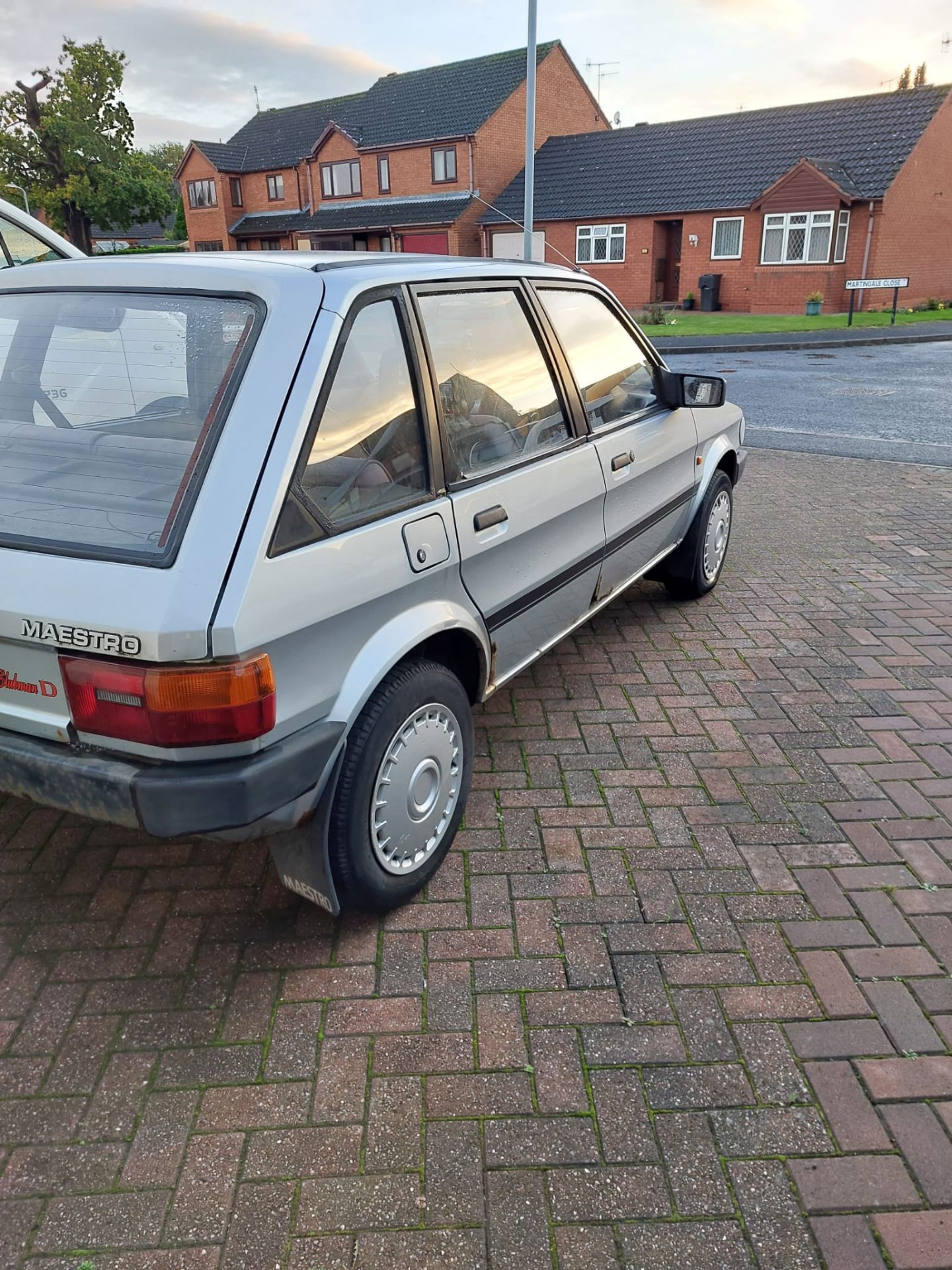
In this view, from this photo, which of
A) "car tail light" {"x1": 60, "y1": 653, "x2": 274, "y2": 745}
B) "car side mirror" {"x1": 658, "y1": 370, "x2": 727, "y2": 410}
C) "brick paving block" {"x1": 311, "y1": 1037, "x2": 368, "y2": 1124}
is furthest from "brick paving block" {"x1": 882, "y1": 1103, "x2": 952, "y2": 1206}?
"car side mirror" {"x1": 658, "y1": 370, "x2": 727, "y2": 410}

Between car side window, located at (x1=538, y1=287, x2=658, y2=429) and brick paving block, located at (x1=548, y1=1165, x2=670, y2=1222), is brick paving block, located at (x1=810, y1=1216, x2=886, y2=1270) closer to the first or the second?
brick paving block, located at (x1=548, y1=1165, x2=670, y2=1222)

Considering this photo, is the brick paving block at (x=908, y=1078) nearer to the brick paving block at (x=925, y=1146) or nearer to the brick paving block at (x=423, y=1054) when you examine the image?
the brick paving block at (x=925, y=1146)

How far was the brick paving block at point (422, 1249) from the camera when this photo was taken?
1890 mm

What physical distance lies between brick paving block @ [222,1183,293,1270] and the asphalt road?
29.2 feet

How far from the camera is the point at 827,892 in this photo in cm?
296

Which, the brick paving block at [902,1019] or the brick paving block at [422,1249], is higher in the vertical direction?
the brick paving block at [902,1019]

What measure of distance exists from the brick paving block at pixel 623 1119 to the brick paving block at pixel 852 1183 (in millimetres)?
320

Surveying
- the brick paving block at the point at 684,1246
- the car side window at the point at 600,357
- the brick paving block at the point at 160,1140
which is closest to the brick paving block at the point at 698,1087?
the brick paving block at the point at 684,1246

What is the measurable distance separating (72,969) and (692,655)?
3194mm

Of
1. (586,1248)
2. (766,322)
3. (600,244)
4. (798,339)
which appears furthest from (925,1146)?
(600,244)

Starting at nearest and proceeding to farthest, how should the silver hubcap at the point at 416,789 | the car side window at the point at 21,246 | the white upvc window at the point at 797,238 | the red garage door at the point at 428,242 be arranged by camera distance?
the silver hubcap at the point at 416,789 → the car side window at the point at 21,246 → the white upvc window at the point at 797,238 → the red garage door at the point at 428,242

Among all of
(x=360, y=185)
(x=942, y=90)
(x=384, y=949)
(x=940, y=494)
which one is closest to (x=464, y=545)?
(x=384, y=949)

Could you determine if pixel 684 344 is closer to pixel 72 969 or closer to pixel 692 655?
pixel 692 655

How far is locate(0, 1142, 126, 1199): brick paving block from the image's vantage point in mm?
2043
